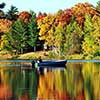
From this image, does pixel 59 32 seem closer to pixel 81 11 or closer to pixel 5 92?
pixel 81 11

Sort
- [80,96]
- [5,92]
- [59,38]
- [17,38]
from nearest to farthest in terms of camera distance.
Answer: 1. [80,96]
2. [5,92]
3. [59,38]
4. [17,38]

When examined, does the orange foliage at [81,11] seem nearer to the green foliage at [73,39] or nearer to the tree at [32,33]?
the green foliage at [73,39]

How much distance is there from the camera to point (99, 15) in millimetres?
120000

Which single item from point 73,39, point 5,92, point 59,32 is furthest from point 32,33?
point 5,92

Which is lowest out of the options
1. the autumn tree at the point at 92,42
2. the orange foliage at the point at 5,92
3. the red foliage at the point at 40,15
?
the orange foliage at the point at 5,92

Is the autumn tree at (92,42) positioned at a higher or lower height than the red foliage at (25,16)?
lower

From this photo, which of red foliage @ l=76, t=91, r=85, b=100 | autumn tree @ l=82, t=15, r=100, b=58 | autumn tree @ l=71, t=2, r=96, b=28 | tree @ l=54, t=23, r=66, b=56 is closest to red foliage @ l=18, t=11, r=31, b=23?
autumn tree @ l=71, t=2, r=96, b=28

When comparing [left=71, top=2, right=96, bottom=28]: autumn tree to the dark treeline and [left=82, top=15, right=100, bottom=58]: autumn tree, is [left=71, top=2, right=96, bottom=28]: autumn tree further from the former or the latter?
[left=82, top=15, right=100, bottom=58]: autumn tree

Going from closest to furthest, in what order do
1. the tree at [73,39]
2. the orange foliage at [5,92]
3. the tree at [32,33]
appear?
the orange foliage at [5,92] → the tree at [73,39] → the tree at [32,33]

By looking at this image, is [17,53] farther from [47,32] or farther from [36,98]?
[36,98]

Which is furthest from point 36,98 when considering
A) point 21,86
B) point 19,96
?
point 21,86

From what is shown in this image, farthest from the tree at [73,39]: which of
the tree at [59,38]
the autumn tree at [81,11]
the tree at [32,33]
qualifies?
the tree at [32,33]

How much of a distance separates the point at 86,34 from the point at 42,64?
35612mm

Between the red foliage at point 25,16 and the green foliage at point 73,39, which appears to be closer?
the green foliage at point 73,39
